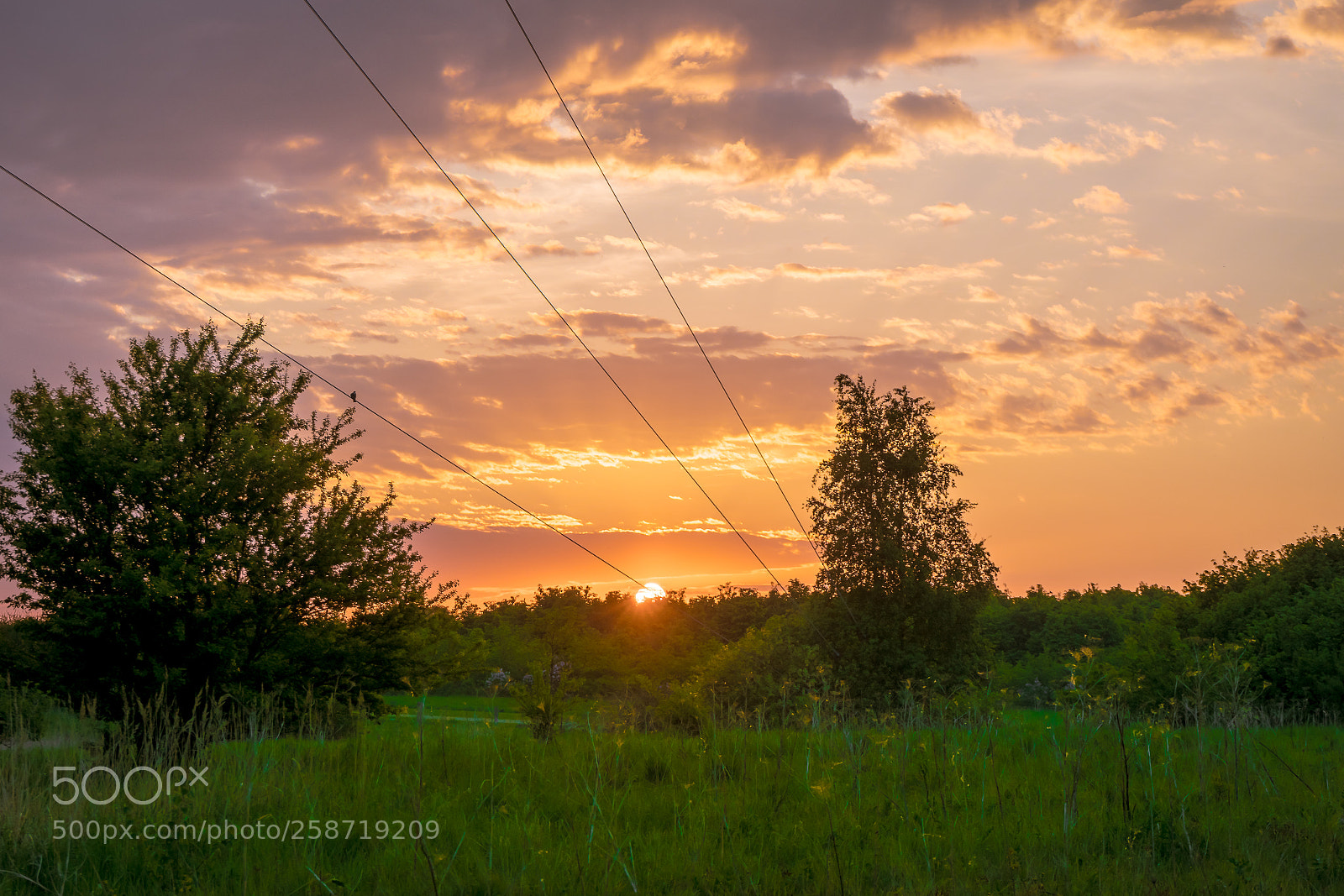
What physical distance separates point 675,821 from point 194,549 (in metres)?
24.7

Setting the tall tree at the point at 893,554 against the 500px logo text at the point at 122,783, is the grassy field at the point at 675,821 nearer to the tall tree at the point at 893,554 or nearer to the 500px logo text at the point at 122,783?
the 500px logo text at the point at 122,783

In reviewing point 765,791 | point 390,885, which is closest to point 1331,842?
point 765,791

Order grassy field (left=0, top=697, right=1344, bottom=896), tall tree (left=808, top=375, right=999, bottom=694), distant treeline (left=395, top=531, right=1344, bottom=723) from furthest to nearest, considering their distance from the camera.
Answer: tall tree (left=808, top=375, right=999, bottom=694), distant treeline (left=395, top=531, right=1344, bottom=723), grassy field (left=0, top=697, right=1344, bottom=896)

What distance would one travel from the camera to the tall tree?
4359 centimetres

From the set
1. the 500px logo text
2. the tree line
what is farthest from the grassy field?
the tree line

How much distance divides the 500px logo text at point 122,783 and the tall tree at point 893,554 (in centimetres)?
3732

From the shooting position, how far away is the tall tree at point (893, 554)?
1716 inches

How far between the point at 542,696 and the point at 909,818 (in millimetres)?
5313

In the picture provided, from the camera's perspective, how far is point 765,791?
8.85m

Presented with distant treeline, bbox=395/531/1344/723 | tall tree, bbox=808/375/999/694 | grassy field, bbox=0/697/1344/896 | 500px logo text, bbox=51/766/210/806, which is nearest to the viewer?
grassy field, bbox=0/697/1344/896

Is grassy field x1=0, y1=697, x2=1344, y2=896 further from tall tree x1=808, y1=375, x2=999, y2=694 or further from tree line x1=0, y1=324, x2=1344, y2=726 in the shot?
tall tree x1=808, y1=375, x2=999, y2=694

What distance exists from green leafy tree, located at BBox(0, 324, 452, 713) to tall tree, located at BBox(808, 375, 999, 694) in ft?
75.8

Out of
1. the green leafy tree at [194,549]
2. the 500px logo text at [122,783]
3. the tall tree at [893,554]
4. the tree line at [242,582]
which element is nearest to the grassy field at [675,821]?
the 500px logo text at [122,783]

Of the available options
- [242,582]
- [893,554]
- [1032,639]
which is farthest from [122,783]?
[1032,639]
